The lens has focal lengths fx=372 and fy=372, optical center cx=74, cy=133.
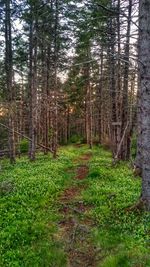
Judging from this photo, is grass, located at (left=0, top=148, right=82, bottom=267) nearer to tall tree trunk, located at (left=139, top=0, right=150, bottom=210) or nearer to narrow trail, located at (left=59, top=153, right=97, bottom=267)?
narrow trail, located at (left=59, top=153, right=97, bottom=267)

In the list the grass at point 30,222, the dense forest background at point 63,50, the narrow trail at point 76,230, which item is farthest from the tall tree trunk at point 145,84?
the dense forest background at point 63,50

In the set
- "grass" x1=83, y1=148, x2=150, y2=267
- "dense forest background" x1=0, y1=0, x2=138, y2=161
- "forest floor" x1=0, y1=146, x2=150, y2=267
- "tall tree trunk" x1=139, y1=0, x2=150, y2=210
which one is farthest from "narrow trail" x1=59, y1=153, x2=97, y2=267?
"dense forest background" x1=0, y1=0, x2=138, y2=161

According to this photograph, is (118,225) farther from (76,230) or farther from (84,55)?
(84,55)

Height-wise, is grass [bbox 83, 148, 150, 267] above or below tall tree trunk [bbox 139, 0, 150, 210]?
below

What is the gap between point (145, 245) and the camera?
8.84 m

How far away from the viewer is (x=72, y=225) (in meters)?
10.6

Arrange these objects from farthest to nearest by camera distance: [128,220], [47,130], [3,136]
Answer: [3,136] < [47,130] < [128,220]

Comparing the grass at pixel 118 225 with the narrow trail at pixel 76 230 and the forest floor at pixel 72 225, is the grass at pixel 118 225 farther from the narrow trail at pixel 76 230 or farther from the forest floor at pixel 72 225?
the narrow trail at pixel 76 230

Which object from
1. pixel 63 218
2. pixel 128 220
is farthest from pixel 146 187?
pixel 63 218

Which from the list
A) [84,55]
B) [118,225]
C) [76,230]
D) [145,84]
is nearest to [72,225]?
[76,230]

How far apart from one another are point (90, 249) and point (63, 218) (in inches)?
92.6

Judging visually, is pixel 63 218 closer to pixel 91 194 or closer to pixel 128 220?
pixel 128 220

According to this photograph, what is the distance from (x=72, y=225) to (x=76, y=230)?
453 mm

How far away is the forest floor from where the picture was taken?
845cm
